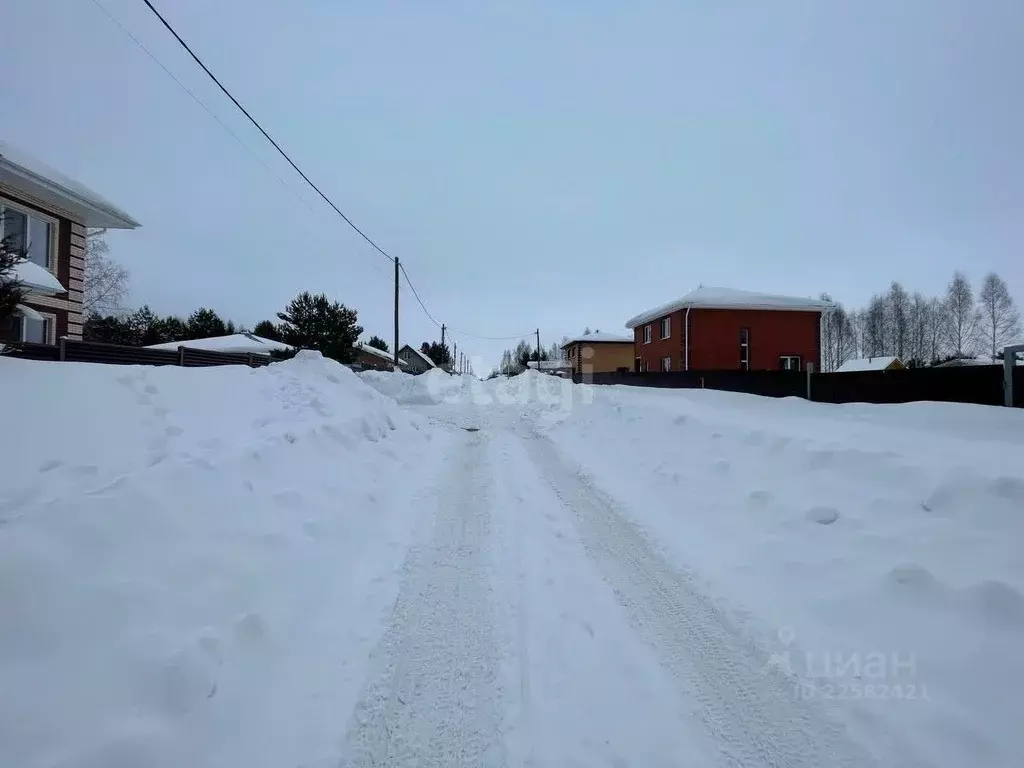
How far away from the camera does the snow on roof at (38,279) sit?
10742 millimetres

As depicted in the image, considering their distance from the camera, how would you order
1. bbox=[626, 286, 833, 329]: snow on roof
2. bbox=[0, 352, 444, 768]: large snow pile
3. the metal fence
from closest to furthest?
bbox=[0, 352, 444, 768]: large snow pile, the metal fence, bbox=[626, 286, 833, 329]: snow on roof

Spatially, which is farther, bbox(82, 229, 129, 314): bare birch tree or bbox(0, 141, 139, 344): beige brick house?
bbox(82, 229, 129, 314): bare birch tree

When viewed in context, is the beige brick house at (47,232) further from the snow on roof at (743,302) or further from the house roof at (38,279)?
the snow on roof at (743,302)

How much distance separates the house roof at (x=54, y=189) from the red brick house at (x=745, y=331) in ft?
83.3

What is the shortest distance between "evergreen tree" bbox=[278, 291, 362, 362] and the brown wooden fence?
16252 mm

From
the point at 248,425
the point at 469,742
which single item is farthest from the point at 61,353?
the point at 469,742

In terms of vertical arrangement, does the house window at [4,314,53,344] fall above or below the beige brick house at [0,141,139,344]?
below

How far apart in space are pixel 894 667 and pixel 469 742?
2495 millimetres

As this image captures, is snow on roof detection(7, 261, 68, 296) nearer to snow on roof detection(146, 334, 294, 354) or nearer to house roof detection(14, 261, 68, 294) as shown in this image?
house roof detection(14, 261, 68, 294)

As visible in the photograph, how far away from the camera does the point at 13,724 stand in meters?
1.92

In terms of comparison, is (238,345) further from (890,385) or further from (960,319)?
(960,319)

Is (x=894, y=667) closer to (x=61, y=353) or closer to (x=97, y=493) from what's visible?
(x=97, y=493)

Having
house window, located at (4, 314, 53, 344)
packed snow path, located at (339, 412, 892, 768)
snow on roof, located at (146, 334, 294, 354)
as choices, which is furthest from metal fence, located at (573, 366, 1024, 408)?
snow on roof, located at (146, 334, 294, 354)

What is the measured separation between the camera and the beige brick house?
11.4 meters
